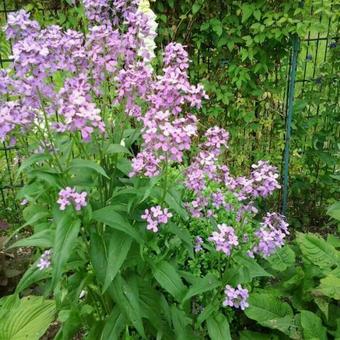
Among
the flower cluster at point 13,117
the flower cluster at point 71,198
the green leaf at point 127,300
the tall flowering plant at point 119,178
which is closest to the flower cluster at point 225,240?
the tall flowering plant at point 119,178

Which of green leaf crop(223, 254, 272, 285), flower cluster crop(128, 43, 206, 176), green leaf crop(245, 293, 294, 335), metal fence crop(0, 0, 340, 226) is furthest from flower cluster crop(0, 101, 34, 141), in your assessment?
metal fence crop(0, 0, 340, 226)

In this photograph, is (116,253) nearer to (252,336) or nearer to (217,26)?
(252,336)

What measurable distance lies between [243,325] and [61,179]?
5.29 feet

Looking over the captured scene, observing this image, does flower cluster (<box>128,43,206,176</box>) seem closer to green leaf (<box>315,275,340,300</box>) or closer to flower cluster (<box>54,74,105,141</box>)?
flower cluster (<box>54,74,105,141</box>)

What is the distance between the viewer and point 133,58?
208 centimetres

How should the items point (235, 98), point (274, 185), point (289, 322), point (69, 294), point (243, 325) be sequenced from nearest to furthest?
point (274, 185) → point (69, 294) → point (289, 322) → point (243, 325) → point (235, 98)

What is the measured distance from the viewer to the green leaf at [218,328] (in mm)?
2160

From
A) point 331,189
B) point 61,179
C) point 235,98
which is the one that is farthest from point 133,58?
point 331,189

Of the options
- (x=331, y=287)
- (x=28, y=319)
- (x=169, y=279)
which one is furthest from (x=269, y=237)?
(x=28, y=319)

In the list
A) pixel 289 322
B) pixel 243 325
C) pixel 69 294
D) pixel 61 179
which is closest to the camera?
pixel 61 179

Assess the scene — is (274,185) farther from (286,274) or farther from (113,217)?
(286,274)

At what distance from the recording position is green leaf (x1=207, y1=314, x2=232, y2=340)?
2.16m

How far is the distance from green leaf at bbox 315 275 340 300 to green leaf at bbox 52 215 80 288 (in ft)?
4.77

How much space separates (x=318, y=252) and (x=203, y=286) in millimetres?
1145
